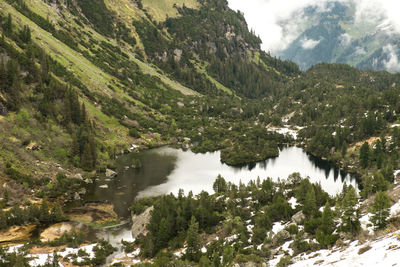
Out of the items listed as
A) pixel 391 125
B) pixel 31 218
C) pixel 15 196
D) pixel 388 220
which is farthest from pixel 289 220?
pixel 391 125

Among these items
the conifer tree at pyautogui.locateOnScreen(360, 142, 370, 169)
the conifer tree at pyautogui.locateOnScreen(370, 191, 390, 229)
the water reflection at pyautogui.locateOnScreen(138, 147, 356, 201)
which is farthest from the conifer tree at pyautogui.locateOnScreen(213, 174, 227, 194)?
the conifer tree at pyautogui.locateOnScreen(360, 142, 370, 169)

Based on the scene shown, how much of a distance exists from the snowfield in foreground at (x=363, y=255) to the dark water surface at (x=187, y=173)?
48.8 m

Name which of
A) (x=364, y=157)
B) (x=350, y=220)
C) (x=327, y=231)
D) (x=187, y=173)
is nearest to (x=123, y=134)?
(x=187, y=173)

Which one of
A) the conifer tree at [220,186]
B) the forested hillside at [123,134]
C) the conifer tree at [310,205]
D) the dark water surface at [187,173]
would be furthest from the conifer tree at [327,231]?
the dark water surface at [187,173]

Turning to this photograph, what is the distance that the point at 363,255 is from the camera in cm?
2725

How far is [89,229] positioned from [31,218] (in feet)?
38.7

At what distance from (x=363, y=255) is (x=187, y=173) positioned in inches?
3212

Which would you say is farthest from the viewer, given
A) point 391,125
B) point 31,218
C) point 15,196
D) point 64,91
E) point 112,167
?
point 391,125

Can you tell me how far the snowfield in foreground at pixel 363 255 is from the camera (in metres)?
24.0

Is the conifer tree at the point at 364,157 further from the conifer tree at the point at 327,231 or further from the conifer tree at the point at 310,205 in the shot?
the conifer tree at the point at 327,231

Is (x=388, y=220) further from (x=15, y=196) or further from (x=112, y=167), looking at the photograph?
(x=112, y=167)

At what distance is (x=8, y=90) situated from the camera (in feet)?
312

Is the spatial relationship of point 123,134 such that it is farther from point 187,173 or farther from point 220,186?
point 220,186

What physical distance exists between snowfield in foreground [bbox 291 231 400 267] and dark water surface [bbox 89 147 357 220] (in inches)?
1923
